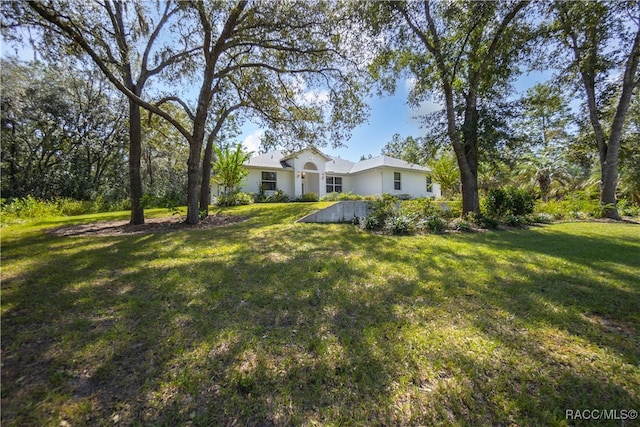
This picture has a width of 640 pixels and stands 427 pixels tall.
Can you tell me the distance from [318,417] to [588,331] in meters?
2.87

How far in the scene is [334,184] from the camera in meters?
21.4

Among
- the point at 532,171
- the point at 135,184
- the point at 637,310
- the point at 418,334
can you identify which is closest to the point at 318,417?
the point at 418,334

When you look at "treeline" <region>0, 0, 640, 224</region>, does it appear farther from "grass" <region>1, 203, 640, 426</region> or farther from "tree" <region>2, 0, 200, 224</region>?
"grass" <region>1, 203, 640, 426</region>

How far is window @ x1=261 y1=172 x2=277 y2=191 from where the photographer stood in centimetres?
1840

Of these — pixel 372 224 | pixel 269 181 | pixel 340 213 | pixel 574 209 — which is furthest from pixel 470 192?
pixel 269 181

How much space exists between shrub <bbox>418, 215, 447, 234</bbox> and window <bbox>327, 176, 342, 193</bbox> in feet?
44.5

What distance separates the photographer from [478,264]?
4488 mm

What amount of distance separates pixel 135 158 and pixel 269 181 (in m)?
11.1

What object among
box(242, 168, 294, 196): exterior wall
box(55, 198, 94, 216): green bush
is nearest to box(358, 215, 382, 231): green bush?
box(242, 168, 294, 196): exterior wall

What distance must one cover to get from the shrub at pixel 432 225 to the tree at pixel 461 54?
2382 millimetres

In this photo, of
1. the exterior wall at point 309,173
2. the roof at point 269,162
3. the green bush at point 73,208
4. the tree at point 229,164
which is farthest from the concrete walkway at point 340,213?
the green bush at point 73,208

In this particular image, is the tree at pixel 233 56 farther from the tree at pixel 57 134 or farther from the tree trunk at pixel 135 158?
the tree at pixel 57 134

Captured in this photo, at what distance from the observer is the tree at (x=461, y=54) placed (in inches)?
328

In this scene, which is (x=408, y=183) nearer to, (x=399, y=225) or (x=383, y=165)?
(x=383, y=165)
